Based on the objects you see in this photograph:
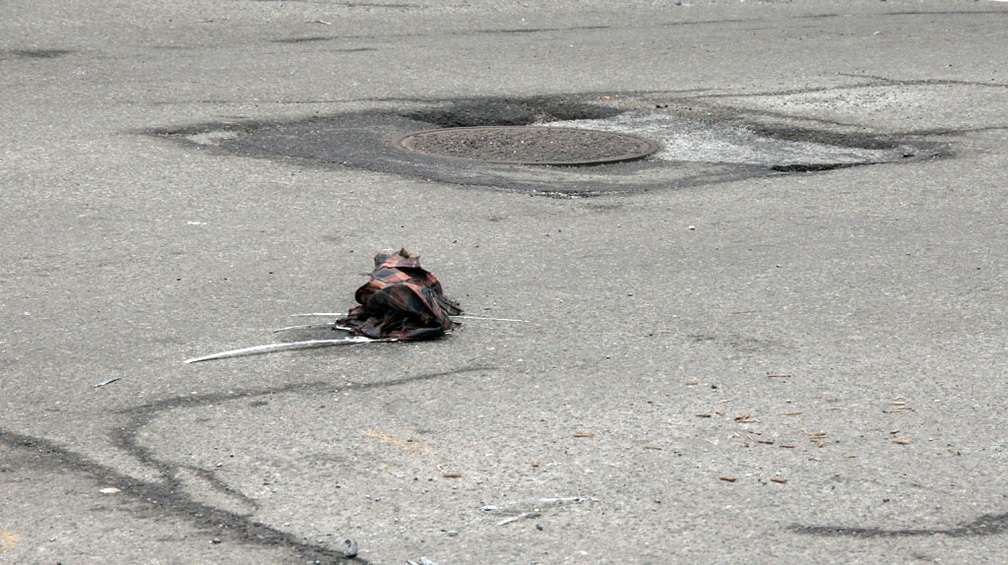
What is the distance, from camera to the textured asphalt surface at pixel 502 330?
3570 mm

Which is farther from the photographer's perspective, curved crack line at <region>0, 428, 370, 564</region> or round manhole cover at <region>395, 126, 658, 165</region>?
round manhole cover at <region>395, 126, 658, 165</region>

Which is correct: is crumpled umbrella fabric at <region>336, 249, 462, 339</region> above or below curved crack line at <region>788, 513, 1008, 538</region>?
above

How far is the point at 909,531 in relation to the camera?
11.5ft

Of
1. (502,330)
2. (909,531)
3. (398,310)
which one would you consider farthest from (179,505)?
(909,531)

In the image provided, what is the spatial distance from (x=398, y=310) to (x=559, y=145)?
12.4 feet

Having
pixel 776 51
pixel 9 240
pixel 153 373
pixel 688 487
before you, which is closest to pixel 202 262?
pixel 9 240

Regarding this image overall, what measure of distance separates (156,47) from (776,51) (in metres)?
5.96

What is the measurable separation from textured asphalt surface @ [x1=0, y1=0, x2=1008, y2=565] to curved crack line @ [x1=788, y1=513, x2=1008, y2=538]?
12 millimetres

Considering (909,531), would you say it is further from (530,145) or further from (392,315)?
(530,145)

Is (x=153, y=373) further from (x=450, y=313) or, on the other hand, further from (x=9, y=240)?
(x=9, y=240)

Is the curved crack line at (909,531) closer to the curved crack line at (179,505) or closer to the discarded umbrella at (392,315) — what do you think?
the curved crack line at (179,505)

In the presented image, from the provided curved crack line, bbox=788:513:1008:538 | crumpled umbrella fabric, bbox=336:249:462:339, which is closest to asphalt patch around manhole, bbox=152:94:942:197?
crumpled umbrella fabric, bbox=336:249:462:339

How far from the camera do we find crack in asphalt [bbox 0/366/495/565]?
3400 mm

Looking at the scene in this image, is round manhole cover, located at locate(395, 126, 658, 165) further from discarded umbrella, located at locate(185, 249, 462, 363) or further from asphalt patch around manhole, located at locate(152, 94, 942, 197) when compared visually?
discarded umbrella, located at locate(185, 249, 462, 363)
